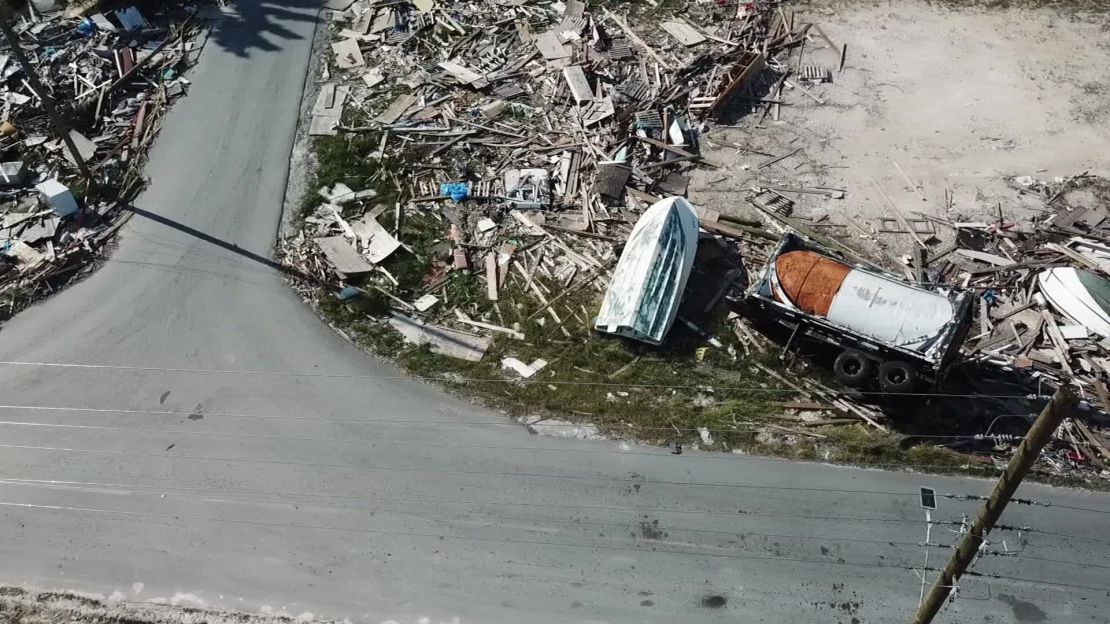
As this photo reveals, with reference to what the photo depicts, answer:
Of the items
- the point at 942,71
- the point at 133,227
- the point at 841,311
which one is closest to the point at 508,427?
the point at 841,311

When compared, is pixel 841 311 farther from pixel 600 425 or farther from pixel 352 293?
pixel 352 293

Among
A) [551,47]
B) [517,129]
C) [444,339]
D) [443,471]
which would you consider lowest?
→ [443,471]

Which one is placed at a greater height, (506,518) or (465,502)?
(465,502)

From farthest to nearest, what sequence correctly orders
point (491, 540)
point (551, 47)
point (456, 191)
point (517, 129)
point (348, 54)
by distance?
1. point (348, 54)
2. point (551, 47)
3. point (517, 129)
4. point (456, 191)
5. point (491, 540)

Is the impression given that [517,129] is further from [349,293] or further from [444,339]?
[444,339]

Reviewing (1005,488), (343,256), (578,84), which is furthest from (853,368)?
(343,256)

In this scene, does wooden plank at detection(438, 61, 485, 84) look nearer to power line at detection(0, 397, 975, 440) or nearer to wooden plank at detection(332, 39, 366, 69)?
wooden plank at detection(332, 39, 366, 69)
